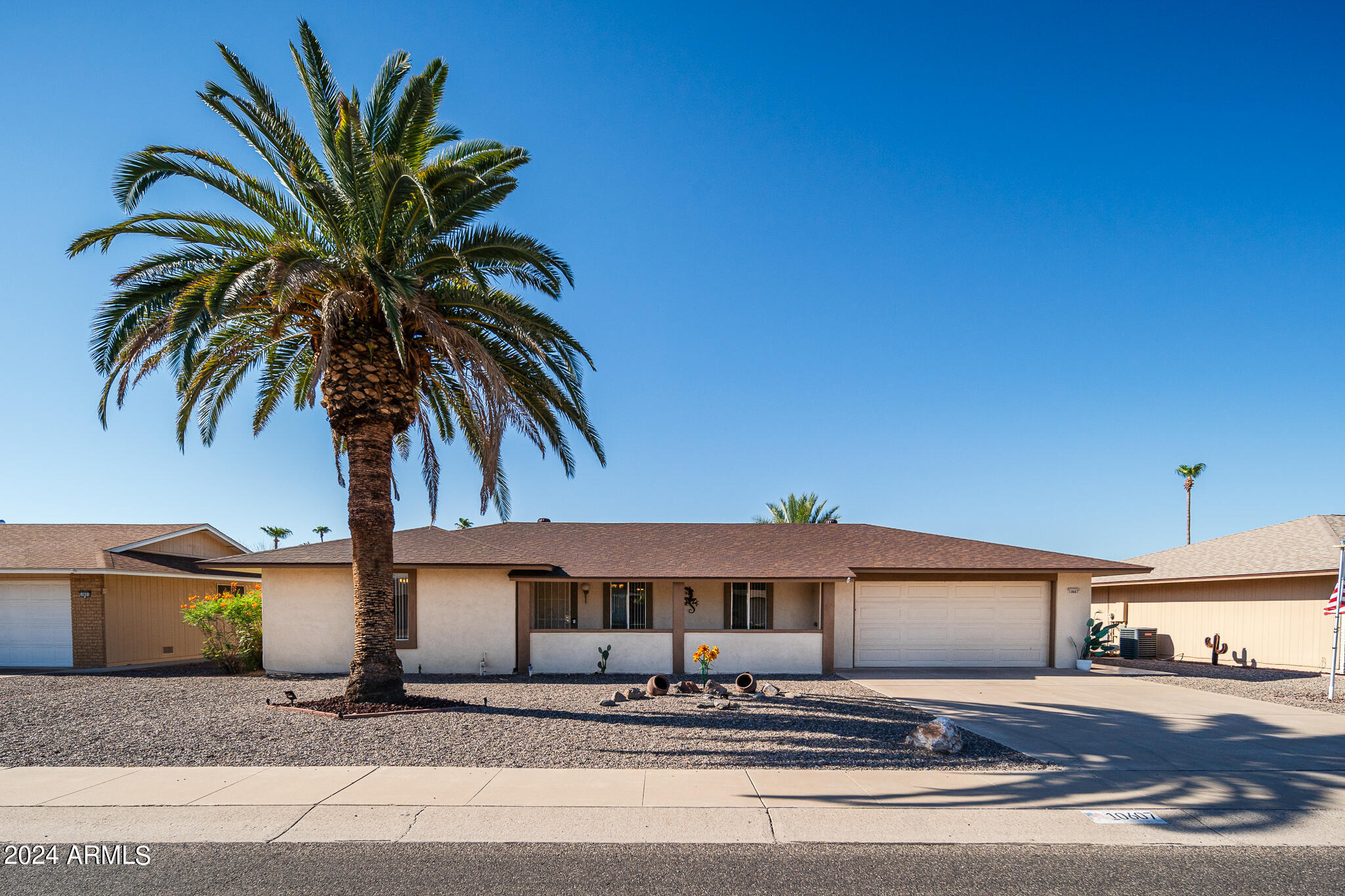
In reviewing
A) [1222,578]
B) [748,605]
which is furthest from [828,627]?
[1222,578]

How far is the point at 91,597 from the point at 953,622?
2347cm

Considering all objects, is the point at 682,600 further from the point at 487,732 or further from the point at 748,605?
the point at 487,732

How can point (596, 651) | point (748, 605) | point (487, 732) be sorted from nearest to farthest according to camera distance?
point (487, 732) < point (596, 651) < point (748, 605)

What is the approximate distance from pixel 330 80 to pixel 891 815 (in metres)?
13.2

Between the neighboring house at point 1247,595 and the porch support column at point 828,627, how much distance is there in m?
12.4

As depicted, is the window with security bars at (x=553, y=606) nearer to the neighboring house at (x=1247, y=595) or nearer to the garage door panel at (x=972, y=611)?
the garage door panel at (x=972, y=611)

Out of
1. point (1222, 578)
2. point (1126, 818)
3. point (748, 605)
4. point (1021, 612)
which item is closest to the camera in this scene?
point (1126, 818)

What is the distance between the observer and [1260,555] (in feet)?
70.9

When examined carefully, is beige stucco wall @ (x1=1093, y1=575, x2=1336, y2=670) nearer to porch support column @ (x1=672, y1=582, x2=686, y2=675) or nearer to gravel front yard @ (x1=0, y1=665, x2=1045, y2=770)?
gravel front yard @ (x1=0, y1=665, x2=1045, y2=770)

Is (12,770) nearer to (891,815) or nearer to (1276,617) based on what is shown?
(891,815)

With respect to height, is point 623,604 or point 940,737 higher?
point 940,737

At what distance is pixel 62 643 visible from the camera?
19328 millimetres

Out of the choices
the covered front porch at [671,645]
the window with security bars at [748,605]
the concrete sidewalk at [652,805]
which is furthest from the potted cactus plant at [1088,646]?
the concrete sidewalk at [652,805]

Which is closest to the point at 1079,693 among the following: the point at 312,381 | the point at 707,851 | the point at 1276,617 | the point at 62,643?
the point at 1276,617
